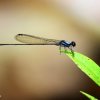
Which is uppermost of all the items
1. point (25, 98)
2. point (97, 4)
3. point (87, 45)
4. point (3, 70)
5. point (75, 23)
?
point (97, 4)

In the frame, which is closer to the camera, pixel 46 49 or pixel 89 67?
pixel 89 67

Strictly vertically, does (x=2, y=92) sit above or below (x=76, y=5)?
below

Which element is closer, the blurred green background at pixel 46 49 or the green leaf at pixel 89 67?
the green leaf at pixel 89 67

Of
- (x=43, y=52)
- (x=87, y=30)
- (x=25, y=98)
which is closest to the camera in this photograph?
(x=25, y=98)

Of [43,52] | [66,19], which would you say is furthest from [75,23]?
[43,52]

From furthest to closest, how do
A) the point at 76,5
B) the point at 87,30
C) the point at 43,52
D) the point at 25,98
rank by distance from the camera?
the point at 76,5, the point at 87,30, the point at 43,52, the point at 25,98

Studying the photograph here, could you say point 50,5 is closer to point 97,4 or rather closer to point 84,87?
point 97,4

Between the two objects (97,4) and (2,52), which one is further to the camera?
(97,4)

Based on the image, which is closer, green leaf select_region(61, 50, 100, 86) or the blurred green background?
green leaf select_region(61, 50, 100, 86)
